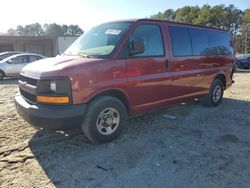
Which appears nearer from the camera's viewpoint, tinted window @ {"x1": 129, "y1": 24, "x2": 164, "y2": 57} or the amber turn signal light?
the amber turn signal light

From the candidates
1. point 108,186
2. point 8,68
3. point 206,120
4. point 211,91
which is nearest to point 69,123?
point 108,186

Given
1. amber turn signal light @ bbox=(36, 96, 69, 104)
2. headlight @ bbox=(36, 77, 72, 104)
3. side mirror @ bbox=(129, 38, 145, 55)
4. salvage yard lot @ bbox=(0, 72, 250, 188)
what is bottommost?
salvage yard lot @ bbox=(0, 72, 250, 188)

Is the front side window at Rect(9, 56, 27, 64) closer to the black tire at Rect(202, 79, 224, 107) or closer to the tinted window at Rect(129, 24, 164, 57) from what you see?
the black tire at Rect(202, 79, 224, 107)

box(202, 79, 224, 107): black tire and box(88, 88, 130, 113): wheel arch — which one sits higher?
box(88, 88, 130, 113): wheel arch

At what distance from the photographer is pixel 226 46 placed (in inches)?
302

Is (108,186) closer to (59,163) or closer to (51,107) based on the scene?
(59,163)

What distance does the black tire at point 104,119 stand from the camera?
4289 mm

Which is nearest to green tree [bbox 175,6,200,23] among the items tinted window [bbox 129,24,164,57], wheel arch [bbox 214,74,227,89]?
wheel arch [bbox 214,74,227,89]

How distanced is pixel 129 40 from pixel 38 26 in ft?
305

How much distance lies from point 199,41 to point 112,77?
3012mm

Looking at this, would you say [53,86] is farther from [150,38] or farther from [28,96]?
[150,38]

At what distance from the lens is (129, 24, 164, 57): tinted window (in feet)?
16.1

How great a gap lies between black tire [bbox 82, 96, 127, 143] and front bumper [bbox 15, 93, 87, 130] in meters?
0.16

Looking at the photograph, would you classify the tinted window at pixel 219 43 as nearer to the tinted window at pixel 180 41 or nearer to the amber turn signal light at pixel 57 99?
the tinted window at pixel 180 41
